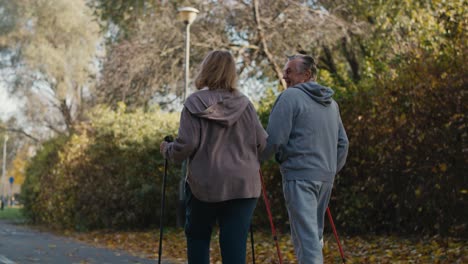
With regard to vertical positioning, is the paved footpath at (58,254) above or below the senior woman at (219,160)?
below

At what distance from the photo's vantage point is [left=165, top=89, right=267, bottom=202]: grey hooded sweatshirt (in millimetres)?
4219

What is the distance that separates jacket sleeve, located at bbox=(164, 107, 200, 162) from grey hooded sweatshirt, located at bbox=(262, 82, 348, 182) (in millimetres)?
656

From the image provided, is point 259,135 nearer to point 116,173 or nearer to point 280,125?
point 280,125

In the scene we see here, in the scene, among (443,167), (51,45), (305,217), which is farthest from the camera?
(51,45)

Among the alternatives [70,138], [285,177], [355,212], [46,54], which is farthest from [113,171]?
[46,54]

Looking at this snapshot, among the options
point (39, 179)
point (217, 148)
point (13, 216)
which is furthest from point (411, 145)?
point (13, 216)

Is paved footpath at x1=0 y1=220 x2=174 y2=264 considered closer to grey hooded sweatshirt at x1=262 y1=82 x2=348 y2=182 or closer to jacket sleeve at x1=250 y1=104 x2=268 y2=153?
grey hooded sweatshirt at x1=262 y1=82 x2=348 y2=182

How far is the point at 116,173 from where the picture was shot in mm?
17281

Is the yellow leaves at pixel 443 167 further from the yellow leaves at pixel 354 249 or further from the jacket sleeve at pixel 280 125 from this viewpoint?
the jacket sleeve at pixel 280 125

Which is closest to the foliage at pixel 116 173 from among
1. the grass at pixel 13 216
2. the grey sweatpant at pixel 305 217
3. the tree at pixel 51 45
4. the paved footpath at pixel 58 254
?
the paved footpath at pixel 58 254

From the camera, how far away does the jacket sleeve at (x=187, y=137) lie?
13.9ft

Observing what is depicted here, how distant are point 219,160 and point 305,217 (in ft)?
2.98

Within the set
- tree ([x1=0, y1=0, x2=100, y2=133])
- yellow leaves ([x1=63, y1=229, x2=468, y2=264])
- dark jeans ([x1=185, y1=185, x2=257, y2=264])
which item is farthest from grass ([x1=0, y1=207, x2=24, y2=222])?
dark jeans ([x1=185, y1=185, x2=257, y2=264])

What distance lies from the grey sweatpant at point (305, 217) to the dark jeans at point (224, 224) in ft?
1.85
